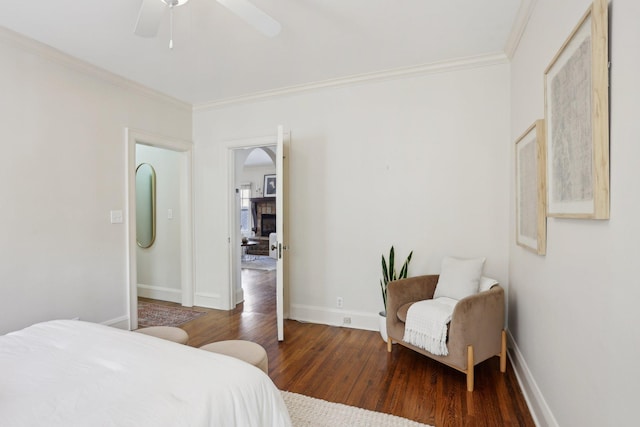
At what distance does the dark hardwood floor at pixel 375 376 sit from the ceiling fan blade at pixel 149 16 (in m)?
2.49

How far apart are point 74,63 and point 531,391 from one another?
4.42m

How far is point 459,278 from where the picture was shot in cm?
258

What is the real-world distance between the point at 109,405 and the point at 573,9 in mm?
2480

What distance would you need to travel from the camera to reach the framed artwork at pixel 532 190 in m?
1.80

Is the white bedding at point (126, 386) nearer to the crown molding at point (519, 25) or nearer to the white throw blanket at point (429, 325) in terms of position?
the white throw blanket at point (429, 325)

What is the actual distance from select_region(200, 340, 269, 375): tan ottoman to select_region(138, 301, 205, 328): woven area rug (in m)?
1.97

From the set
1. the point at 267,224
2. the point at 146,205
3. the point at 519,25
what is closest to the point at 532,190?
the point at 519,25

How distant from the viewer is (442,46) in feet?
8.77

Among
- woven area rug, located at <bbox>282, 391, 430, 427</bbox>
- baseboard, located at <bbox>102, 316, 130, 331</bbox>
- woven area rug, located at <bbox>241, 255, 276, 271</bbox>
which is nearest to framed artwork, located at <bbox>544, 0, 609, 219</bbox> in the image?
woven area rug, located at <bbox>282, 391, 430, 427</bbox>

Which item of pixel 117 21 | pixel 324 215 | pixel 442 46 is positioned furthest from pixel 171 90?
pixel 442 46

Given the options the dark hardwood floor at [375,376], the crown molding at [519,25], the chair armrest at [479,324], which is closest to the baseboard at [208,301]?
the dark hardwood floor at [375,376]

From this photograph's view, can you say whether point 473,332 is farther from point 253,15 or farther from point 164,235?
point 164,235

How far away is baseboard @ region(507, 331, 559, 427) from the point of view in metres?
1.69

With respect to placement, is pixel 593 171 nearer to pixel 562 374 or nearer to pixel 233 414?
pixel 562 374
